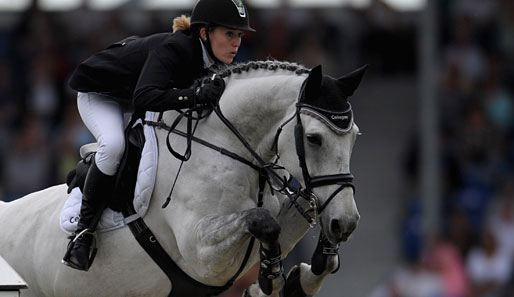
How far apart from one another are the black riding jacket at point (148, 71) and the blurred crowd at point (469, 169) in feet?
19.3

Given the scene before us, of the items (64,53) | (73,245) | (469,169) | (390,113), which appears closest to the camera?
(73,245)

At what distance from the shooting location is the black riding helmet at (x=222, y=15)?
5953 millimetres

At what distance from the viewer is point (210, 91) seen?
595cm

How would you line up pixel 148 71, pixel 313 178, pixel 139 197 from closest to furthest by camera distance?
1. pixel 313 178
2. pixel 148 71
3. pixel 139 197

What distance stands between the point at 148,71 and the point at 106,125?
0.55m

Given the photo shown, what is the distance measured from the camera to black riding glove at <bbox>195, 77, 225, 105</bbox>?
19.4 feet

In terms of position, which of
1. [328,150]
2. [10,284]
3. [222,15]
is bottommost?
[10,284]

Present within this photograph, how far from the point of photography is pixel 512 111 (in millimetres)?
13227

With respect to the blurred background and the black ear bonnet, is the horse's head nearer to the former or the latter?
the black ear bonnet

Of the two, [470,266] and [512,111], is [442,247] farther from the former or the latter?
[512,111]

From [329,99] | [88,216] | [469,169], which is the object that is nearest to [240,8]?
[329,99]

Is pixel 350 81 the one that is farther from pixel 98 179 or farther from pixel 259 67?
pixel 98 179

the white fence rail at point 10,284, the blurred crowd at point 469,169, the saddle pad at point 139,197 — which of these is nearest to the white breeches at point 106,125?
the saddle pad at point 139,197

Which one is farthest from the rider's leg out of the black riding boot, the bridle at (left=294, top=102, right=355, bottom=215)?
the bridle at (left=294, top=102, right=355, bottom=215)
